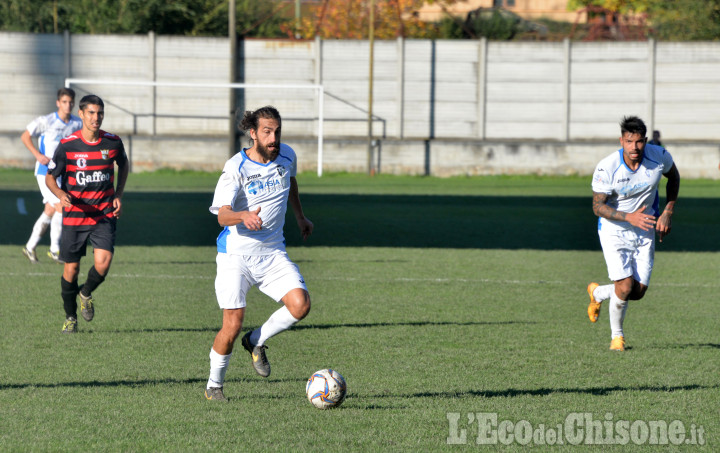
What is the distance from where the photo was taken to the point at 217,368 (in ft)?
20.8

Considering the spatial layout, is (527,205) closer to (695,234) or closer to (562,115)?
(695,234)

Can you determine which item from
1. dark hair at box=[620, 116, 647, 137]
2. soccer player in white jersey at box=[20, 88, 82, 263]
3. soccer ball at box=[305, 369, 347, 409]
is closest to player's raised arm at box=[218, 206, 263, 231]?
soccer ball at box=[305, 369, 347, 409]

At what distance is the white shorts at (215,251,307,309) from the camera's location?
20.8 ft

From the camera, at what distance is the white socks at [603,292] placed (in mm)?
8930

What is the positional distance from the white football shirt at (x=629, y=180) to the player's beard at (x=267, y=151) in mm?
3101

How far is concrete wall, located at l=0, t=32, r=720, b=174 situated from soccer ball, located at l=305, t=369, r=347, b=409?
3068cm

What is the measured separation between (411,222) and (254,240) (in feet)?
46.9

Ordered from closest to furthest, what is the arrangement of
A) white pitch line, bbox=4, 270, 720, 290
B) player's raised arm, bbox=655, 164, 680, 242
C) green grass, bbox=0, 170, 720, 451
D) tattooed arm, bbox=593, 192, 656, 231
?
green grass, bbox=0, 170, 720, 451, tattooed arm, bbox=593, 192, 656, 231, player's raised arm, bbox=655, 164, 680, 242, white pitch line, bbox=4, 270, 720, 290

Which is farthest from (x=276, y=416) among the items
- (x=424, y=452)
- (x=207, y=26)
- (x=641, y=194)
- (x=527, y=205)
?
(x=207, y=26)

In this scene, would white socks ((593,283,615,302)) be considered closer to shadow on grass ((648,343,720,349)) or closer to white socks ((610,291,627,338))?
white socks ((610,291,627,338))

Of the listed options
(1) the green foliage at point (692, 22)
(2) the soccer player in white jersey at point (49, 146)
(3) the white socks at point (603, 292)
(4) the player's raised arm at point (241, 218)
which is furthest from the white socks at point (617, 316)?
(1) the green foliage at point (692, 22)

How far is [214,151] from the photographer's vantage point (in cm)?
3678

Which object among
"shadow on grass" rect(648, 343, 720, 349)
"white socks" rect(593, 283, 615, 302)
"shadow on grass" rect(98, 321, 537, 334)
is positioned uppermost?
"white socks" rect(593, 283, 615, 302)

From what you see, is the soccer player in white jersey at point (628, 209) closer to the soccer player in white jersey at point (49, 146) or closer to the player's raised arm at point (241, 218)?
the player's raised arm at point (241, 218)
